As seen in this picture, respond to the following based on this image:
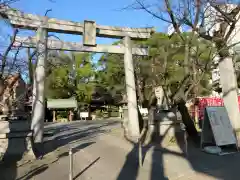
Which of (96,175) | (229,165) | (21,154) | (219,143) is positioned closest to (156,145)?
(219,143)

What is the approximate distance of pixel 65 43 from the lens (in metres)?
11.6

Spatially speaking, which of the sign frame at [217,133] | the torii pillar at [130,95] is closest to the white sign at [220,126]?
the sign frame at [217,133]

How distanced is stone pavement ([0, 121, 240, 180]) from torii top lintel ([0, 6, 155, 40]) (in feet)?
16.5

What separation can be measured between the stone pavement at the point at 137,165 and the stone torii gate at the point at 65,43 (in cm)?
216

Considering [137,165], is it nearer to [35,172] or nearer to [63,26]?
[35,172]

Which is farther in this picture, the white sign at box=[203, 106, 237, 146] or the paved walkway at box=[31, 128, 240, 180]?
the white sign at box=[203, 106, 237, 146]

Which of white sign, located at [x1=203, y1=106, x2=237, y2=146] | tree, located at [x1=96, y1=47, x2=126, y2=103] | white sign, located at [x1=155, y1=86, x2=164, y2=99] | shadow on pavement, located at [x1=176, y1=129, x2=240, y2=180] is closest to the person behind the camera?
shadow on pavement, located at [x1=176, y1=129, x2=240, y2=180]

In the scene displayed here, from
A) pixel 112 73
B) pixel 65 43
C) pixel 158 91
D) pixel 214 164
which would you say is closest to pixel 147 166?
pixel 214 164

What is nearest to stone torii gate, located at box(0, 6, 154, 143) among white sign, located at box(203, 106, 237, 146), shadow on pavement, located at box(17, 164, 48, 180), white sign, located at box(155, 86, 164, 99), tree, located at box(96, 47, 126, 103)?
white sign, located at box(155, 86, 164, 99)

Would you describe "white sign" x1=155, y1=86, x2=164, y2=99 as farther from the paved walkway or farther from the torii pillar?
the paved walkway

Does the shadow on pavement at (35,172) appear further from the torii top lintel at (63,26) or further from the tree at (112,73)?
the tree at (112,73)

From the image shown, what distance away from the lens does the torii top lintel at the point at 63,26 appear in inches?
390

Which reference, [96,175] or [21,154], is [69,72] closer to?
[21,154]

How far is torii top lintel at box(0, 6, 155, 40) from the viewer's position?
9.91 m
